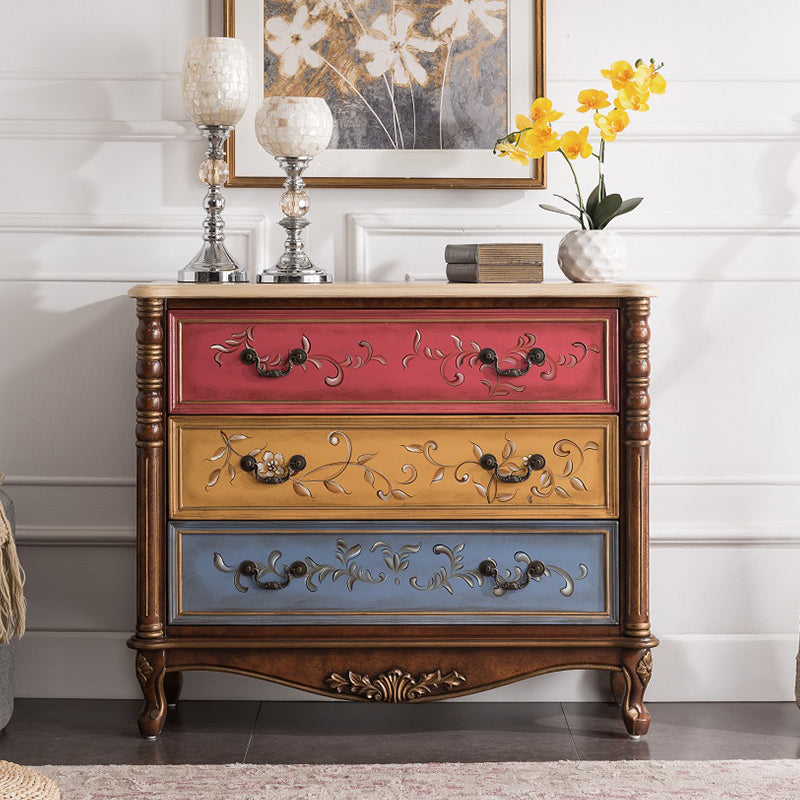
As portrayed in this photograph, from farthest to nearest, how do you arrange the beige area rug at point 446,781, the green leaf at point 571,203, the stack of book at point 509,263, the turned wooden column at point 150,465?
1. the green leaf at point 571,203
2. the stack of book at point 509,263
3. the turned wooden column at point 150,465
4. the beige area rug at point 446,781

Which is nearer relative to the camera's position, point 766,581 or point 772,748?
point 772,748

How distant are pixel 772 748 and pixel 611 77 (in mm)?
1507

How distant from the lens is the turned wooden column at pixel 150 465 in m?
1.95

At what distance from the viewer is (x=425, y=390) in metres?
1.98

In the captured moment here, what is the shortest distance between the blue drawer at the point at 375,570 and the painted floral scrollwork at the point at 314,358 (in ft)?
1.01

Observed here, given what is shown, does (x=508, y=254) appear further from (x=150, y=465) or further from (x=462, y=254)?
(x=150, y=465)

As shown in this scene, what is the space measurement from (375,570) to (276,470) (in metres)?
0.28

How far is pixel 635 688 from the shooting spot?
2.04 meters

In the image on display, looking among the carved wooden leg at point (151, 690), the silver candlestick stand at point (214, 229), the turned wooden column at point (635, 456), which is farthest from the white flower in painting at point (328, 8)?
the carved wooden leg at point (151, 690)

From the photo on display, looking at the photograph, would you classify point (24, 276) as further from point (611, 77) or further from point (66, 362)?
point (611, 77)

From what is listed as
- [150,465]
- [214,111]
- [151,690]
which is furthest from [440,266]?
[151,690]

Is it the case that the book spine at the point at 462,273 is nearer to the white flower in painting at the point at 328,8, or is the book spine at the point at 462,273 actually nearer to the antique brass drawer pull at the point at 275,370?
the antique brass drawer pull at the point at 275,370

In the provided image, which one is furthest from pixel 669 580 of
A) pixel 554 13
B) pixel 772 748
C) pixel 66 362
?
pixel 66 362

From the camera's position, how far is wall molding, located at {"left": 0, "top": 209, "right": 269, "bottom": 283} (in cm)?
242
